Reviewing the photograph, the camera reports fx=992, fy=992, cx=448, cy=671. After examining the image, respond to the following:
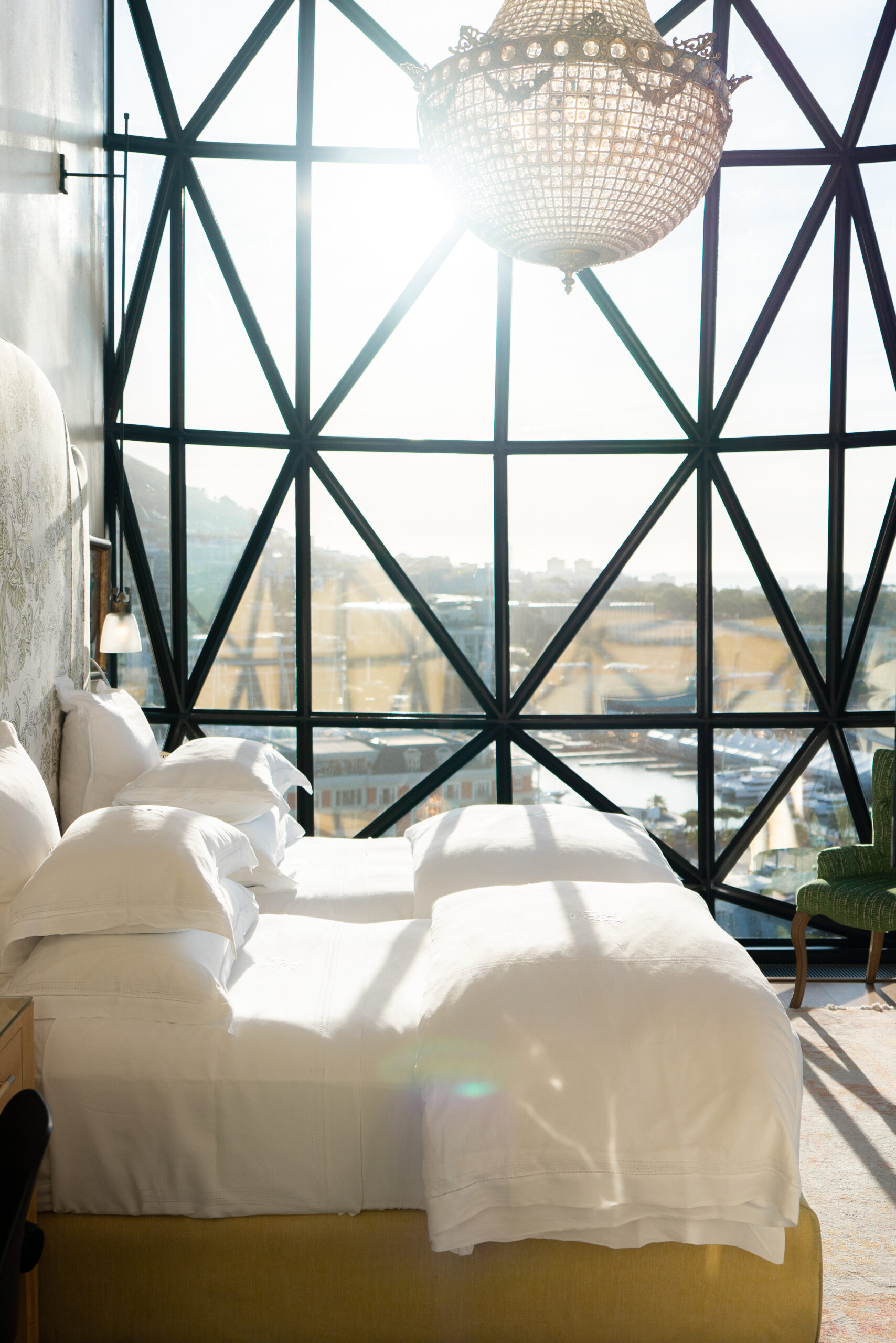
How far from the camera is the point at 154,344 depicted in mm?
5113

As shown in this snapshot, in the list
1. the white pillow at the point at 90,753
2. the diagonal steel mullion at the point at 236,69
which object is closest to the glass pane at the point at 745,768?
the white pillow at the point at 90,753

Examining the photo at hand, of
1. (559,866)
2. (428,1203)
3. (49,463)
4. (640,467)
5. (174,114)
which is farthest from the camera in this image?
(640,467)

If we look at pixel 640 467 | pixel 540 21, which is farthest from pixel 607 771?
pixel 540 21

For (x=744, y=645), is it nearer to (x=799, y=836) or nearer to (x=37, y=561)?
(x=799, y=836)

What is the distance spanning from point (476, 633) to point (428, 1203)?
3.72 meters

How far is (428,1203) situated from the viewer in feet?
6.05

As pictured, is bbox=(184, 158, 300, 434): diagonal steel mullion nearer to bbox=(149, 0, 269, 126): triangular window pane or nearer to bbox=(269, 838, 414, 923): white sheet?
bbox=(149, 0, 269, 126): triangular window pane

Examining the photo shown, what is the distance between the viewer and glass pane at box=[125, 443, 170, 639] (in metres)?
5.14

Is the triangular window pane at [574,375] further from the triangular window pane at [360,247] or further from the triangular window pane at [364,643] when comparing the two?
the triangular window pane at [364,643]

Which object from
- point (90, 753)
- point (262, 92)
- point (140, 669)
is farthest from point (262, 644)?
point (262, 92)

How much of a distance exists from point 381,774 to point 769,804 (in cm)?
209

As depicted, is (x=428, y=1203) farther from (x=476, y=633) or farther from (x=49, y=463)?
(x=476, y=633)

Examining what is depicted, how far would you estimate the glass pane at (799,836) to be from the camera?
533 cm

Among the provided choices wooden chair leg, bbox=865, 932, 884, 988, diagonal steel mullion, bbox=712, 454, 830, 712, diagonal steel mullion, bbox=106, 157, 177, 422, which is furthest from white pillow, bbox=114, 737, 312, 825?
diagonal steel mullion, bbox=712, 454, 830, 712
